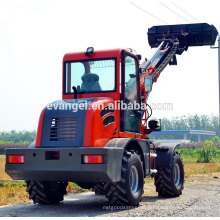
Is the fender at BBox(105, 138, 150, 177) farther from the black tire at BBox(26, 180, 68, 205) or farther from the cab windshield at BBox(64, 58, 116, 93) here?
the black tire at BBox(26, 180, 68, 205)

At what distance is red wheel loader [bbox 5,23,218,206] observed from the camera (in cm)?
999

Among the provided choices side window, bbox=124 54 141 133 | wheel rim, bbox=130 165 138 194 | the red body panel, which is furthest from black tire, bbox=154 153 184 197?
the red body panel

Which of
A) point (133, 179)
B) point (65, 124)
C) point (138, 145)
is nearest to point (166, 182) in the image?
point (138, 145)

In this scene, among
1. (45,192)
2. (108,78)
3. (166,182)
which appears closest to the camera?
(108,78)

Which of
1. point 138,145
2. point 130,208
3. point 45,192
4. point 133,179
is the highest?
point 138,145

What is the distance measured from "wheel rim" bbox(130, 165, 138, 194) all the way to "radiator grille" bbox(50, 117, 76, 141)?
1.61m

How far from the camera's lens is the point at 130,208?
412 inches

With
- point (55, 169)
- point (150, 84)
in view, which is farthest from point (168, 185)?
point (55, 169)

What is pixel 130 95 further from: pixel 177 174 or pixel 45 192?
pixel 177 174

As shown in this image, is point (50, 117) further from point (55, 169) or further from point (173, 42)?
point (173, 42)

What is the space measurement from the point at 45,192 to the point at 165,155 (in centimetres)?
348

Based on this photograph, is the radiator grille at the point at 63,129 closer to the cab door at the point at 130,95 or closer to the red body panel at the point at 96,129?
the red body panel at the point at 96,129

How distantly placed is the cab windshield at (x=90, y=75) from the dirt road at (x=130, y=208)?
275 centimetres

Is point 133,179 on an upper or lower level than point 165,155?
lower
